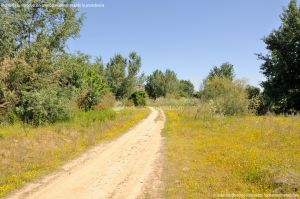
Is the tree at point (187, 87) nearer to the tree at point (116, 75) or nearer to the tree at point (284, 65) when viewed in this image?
the tree at point (116, 75)

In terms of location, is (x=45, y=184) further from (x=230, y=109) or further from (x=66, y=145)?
(x=230, y=109)

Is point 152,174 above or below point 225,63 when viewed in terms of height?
below

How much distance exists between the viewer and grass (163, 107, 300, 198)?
29.9 feet

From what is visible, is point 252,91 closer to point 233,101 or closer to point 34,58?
point 233,101

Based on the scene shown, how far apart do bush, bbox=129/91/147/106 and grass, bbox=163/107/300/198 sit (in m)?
59.1

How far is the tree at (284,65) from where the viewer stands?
40500 mm

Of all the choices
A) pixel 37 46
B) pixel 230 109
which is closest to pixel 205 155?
pixel 37 46

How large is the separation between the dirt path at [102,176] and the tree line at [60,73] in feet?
32.6

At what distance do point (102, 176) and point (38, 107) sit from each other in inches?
542

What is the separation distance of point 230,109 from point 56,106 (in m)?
20.0

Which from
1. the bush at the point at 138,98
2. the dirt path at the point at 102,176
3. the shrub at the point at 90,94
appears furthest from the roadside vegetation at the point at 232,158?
the bush at the point at 138,98

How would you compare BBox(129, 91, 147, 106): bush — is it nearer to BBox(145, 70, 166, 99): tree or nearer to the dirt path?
BBox(145, 70, 166, 99): tree

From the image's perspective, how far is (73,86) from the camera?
3091 cm

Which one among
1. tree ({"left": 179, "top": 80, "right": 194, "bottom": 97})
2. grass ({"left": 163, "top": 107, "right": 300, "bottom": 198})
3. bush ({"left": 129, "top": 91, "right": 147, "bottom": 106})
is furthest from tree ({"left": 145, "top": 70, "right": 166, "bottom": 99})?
grass ({"left": 163, "top": 107, "right": 300, "bottom": 198})
